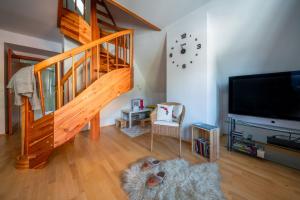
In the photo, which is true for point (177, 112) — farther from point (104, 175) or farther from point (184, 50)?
point (104, 175)

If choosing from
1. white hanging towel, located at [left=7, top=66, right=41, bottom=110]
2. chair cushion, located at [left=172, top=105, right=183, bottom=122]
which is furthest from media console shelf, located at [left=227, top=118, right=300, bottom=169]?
white hanging towel, located at [left=7, top=66, right=41, bottom=110]

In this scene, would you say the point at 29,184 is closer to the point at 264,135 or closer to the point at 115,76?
the point at 115,76

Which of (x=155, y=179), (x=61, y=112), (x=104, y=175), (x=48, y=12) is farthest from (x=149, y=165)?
(x=48, y=12)

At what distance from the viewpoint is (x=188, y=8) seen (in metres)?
2.24

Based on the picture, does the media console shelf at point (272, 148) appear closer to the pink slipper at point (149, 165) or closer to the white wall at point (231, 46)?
the white wall at point (231, 46)

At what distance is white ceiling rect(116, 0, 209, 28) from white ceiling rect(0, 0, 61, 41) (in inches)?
52.6

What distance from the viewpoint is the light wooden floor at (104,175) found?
1.28 meters

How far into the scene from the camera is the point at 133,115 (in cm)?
368

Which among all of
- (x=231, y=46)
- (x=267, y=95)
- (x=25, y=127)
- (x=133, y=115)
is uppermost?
(x=231, y=46)

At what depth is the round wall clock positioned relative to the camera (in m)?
2.37

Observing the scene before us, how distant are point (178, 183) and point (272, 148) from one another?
146 cm

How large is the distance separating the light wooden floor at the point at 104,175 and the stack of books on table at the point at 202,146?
6.5 inches

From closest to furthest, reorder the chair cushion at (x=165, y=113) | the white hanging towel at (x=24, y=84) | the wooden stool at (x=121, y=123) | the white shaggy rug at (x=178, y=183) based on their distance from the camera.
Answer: the white shaggy rug at (x=178, y=183), the white hanging towel at (x=24, y=84), the chair cushion at (x=165, y=113), the wooden stool at (x=121, y=123)

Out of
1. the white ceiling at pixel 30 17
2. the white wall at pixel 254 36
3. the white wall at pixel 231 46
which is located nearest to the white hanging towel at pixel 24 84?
the white ceiling at pixel 30 17
